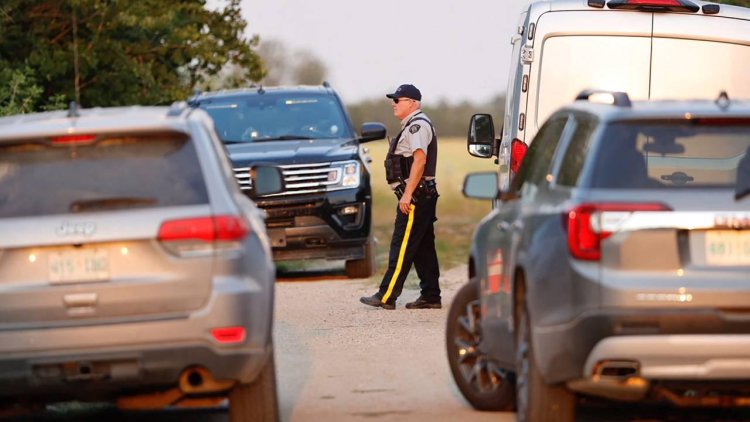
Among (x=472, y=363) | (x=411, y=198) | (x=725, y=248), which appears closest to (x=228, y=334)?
(x=725, y=248)

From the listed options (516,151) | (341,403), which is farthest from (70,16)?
(341,403)

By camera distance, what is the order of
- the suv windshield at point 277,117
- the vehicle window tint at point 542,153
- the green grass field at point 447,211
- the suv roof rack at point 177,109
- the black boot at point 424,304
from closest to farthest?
1. the suv roof rack at point 177,109
2. the vehicle window tint at point 542,153
3. the black boot at point 424,304
4. the suv windshield at point 277,117
5. the green grass field at point 447,211

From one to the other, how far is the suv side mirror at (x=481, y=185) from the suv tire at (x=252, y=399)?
147 centimetres

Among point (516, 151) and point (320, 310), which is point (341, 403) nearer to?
point (516, 151)

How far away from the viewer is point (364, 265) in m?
20.4

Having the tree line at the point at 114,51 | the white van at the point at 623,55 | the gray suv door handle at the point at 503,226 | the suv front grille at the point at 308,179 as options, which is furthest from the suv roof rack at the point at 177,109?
the tree line at the point at 114,51

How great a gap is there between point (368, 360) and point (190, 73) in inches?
714

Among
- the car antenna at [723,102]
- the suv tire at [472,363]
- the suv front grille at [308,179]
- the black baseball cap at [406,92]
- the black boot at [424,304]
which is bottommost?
the black boot at [424,304]

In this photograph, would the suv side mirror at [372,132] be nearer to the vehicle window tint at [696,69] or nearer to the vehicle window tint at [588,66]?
the vehicle window tint at [588,66]

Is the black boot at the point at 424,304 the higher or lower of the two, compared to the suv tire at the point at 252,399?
lower

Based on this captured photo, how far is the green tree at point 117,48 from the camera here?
2608 cm

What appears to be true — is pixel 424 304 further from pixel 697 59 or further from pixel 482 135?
pixel 697 59

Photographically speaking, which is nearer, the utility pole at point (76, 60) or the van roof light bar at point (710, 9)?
the van roof light bar at point (710, 9)

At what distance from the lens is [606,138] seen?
853 cm
